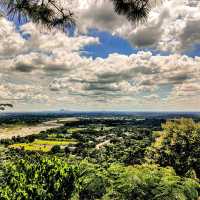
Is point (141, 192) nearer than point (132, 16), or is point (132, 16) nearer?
point (132, 16)

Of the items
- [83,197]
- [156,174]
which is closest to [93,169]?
[83,197]

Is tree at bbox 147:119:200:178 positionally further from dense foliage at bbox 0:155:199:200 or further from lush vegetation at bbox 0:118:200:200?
dense foliage at bbox 0:155:199:200

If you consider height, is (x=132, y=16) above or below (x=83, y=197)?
above

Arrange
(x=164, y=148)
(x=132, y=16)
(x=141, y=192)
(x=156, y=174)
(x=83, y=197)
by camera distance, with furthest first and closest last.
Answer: (x=164, y=148) < (x=83, y=197) < (x=156, y=174) < (x=141, y=192) < (x=132, y=16)

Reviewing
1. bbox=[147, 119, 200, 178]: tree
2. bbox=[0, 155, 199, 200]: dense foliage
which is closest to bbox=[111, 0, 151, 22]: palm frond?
bbox=[0, 155, 199, 200]: dense foliage

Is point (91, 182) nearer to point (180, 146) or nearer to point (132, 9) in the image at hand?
point (132, 9)

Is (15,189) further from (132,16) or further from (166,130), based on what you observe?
(166,130)

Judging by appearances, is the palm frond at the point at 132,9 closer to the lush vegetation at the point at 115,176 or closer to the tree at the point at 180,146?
the lush vegetation at the point at 115,176

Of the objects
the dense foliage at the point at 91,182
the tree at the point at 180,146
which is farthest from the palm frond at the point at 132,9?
the tree at the point at 180,146
